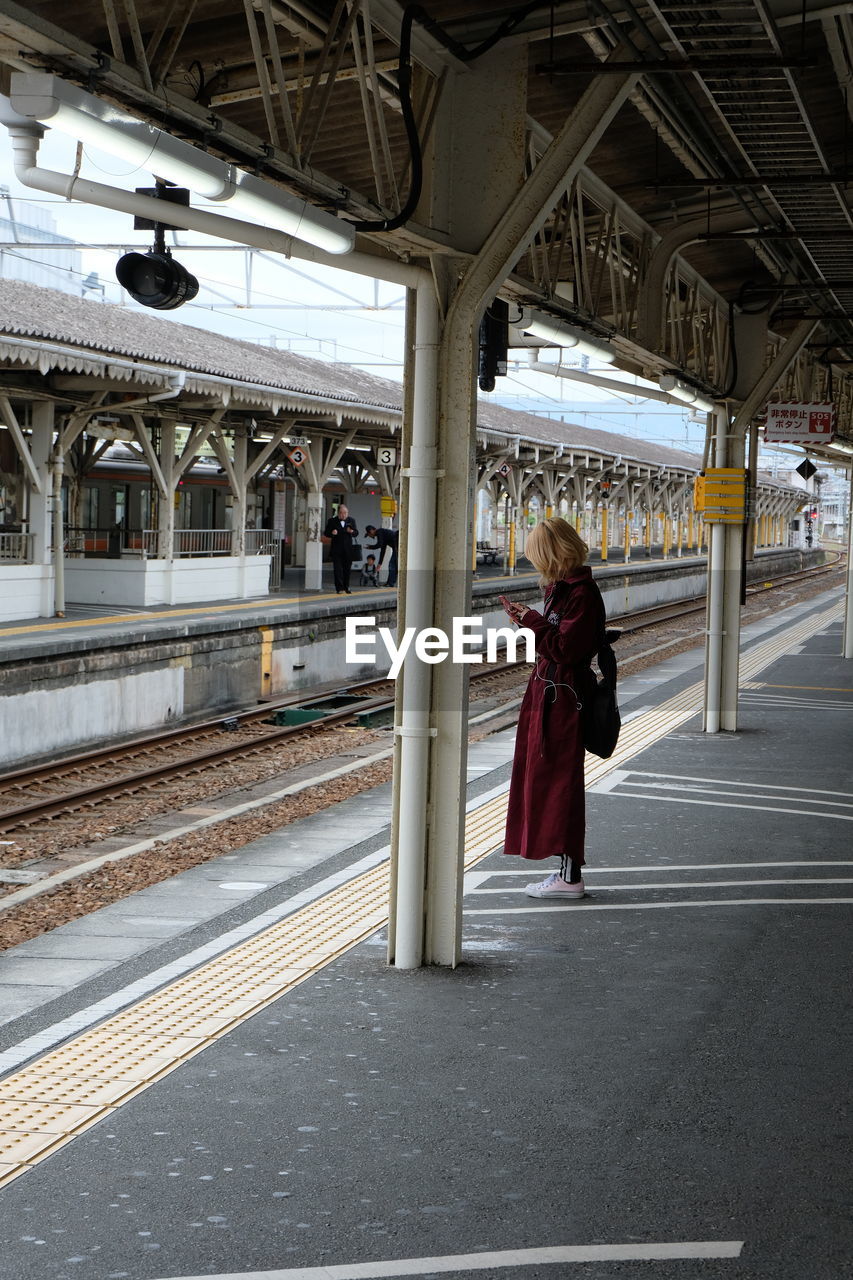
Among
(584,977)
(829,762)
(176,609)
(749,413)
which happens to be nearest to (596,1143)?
(584,977)

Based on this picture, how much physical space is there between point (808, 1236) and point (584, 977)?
2.10 meters

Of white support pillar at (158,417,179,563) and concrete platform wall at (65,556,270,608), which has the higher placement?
white support pillar at (158,417,179,563)

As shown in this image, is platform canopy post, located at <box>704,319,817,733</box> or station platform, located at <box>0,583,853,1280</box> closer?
station platform, located at <box>0,583,853,1280</box>

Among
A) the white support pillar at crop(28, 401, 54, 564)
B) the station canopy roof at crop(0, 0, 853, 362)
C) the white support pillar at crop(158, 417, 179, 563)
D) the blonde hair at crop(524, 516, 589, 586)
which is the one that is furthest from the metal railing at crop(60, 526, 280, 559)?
the blonde hair at crop(524, 516, 589, 586)

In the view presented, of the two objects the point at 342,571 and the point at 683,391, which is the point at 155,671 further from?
the point at 342,571

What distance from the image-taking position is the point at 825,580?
56156 mm

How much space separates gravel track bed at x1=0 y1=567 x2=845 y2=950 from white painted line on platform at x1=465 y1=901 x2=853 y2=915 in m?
2.65

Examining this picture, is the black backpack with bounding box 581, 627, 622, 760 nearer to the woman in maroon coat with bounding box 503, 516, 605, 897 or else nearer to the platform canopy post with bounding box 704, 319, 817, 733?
the woman in maroon coat with bounding box 503, 516, 605, 897

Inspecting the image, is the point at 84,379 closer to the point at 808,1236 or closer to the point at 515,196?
the point at 515,196

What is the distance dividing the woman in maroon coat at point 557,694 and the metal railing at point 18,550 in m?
13.5

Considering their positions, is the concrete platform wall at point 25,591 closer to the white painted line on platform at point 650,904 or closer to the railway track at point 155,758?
the railway track at point 155,758

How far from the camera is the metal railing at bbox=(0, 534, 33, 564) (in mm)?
18641

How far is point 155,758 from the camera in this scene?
1403 centimetres

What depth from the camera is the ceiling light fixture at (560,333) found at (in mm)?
7570
